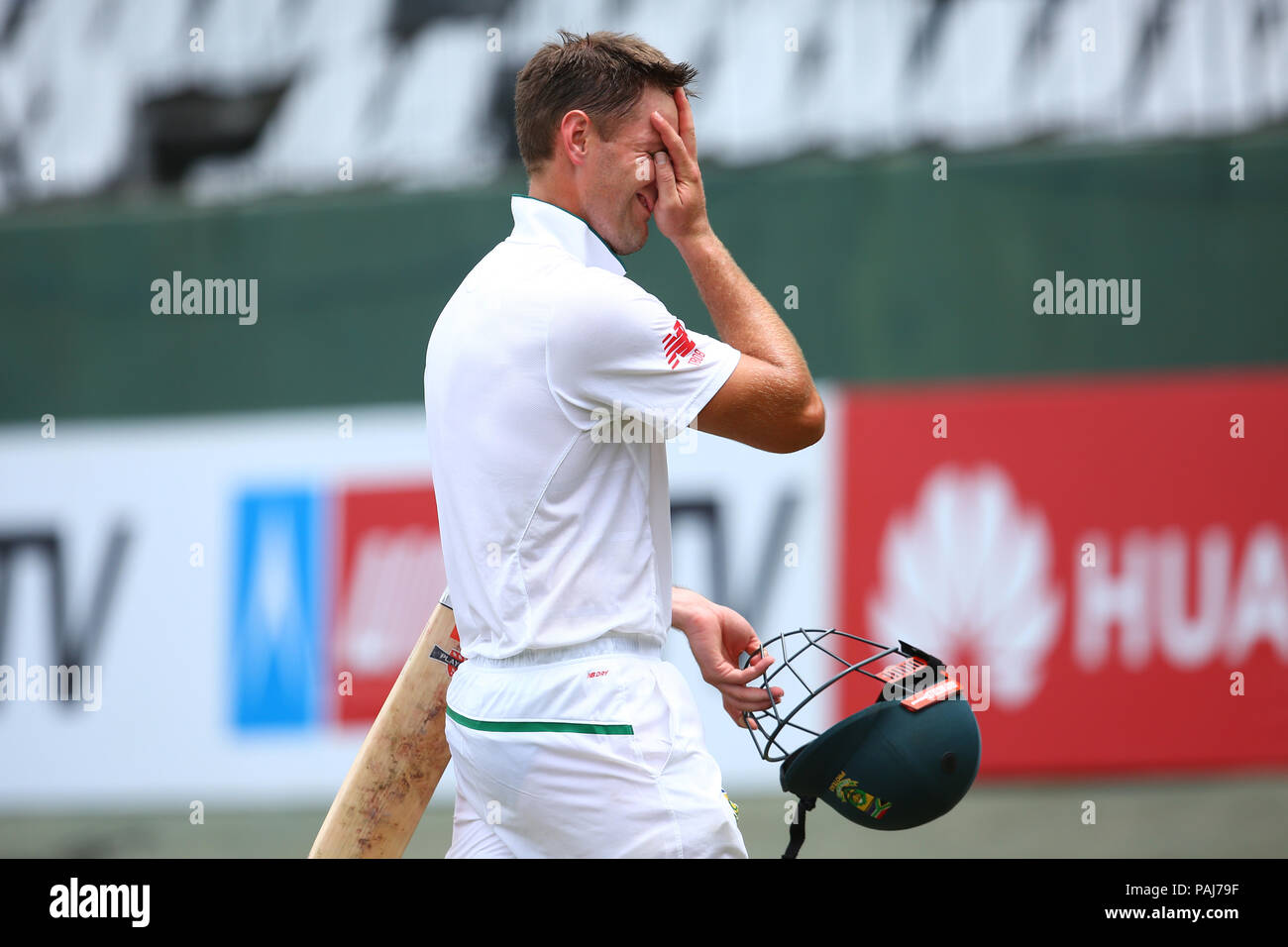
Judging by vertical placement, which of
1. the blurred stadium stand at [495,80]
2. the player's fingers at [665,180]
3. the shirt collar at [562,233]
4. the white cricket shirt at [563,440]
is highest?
the blurred stadium stand at [495,80]

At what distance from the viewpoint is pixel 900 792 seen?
2672mm

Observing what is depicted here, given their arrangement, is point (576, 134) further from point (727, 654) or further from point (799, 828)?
point (799, 828)

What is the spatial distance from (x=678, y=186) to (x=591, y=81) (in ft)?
0.87

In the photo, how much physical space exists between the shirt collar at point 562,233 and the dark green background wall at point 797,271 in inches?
200

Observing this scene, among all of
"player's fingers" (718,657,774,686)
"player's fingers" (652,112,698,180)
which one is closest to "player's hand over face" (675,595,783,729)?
"player's fingers" (718,657,774,686)

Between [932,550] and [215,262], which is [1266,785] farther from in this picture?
[215,262]

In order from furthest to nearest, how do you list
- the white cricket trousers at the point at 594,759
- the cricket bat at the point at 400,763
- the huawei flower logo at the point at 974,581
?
the huawei flower logo at the point at 974,581, the cricket bat at the point at 400,763, the white cricket trousers at the point at 594,759

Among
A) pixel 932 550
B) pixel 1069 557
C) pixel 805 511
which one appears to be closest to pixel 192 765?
pixel 805 511

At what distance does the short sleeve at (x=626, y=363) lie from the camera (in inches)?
103

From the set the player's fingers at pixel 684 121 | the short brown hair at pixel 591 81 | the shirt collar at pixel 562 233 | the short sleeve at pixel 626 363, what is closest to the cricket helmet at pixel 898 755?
the short sleeve at pixel 626 363

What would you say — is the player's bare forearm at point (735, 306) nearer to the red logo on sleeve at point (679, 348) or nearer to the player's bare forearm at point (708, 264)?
the player's bare forearm at point (708, 264)

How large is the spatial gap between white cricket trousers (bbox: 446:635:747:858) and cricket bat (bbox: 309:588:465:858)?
0.36m
